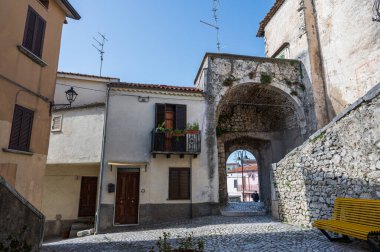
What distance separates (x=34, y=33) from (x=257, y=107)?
12.8 meters

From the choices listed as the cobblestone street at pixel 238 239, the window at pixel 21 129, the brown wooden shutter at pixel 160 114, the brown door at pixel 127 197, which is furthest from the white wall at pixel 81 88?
the cobblestone street at pixel 238 239

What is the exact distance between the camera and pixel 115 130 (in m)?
11.3

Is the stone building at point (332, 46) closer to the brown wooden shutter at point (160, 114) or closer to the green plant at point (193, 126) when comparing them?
the green plant at point (193, 126)

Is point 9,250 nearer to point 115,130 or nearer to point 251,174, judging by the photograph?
point 115,130

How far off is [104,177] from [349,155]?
370 inches

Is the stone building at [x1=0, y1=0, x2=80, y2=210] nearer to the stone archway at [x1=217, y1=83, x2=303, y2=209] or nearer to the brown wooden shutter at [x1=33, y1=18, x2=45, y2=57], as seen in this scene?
the brown wooden shutter at [x1=33, y1=18, x2=45, y2=57]

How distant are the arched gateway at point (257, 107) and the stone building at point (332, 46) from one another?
79 centimetres

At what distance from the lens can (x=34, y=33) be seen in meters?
7.51

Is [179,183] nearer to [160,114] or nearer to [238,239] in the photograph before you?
[160,114]

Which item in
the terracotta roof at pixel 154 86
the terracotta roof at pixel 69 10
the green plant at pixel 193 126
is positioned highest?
the terracotta roof at pixel 69 10

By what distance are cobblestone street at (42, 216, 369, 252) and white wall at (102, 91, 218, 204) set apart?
158cm

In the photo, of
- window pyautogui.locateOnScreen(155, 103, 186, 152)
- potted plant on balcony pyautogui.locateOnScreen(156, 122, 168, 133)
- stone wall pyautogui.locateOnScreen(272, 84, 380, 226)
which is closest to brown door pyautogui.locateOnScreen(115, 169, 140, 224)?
window pyautogui.locateOnScreen(155, 103, 186, 152)

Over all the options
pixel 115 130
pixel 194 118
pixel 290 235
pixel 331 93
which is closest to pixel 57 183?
pixel 115 130

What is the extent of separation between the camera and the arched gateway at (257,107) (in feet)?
41.6
